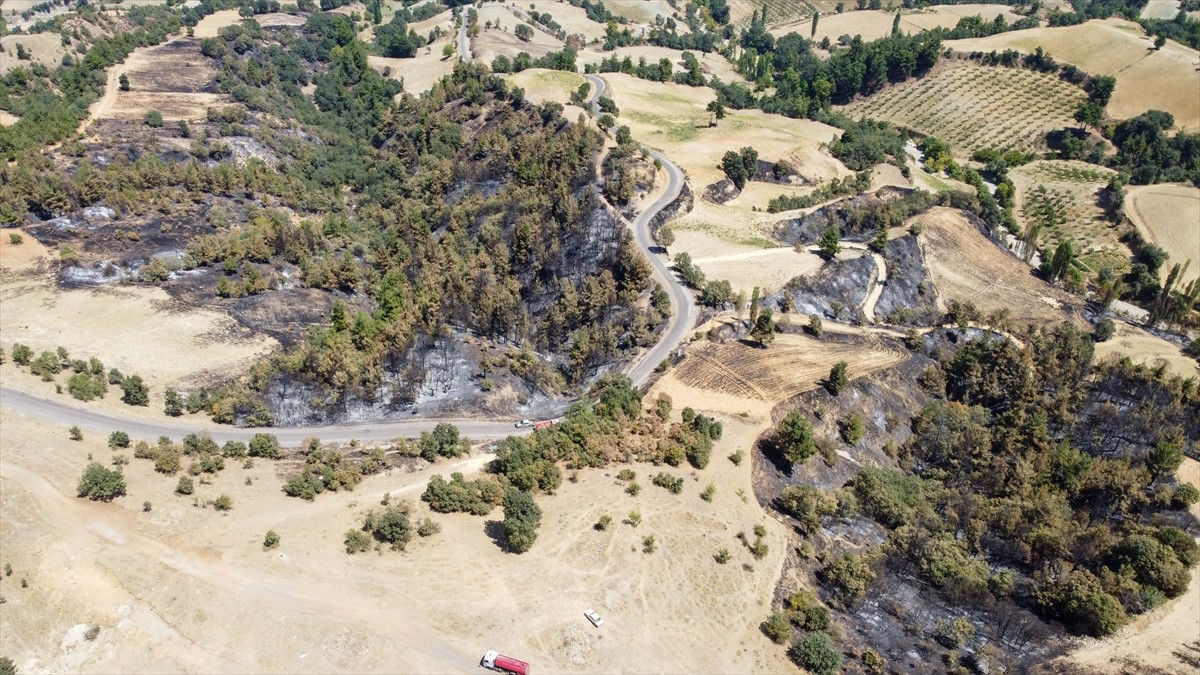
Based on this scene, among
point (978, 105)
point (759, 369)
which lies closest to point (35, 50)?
point (759, 369)

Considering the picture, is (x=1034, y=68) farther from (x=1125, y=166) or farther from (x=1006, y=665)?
(x=1006, y=665)

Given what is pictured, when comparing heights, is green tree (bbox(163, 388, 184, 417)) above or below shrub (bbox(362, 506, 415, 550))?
below

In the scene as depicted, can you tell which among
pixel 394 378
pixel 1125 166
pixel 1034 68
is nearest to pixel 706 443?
pixel 394 378

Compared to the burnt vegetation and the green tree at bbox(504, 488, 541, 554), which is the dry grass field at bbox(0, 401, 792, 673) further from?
the burnt vegetation

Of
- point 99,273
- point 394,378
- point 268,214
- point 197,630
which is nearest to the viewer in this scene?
point 197,630

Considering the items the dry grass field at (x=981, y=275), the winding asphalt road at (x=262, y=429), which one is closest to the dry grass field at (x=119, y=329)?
the winding asphalt road at (x=262, y=429)

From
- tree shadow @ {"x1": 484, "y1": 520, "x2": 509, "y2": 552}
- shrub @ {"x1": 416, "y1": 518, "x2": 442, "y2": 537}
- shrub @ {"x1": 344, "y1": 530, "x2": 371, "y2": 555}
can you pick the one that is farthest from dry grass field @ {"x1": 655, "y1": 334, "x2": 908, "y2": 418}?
shrub @ {"x1": 344, "y1": 530, "x2": 371, "y2": 555}

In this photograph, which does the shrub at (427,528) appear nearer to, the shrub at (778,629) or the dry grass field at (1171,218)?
the shrub at (778,629)
